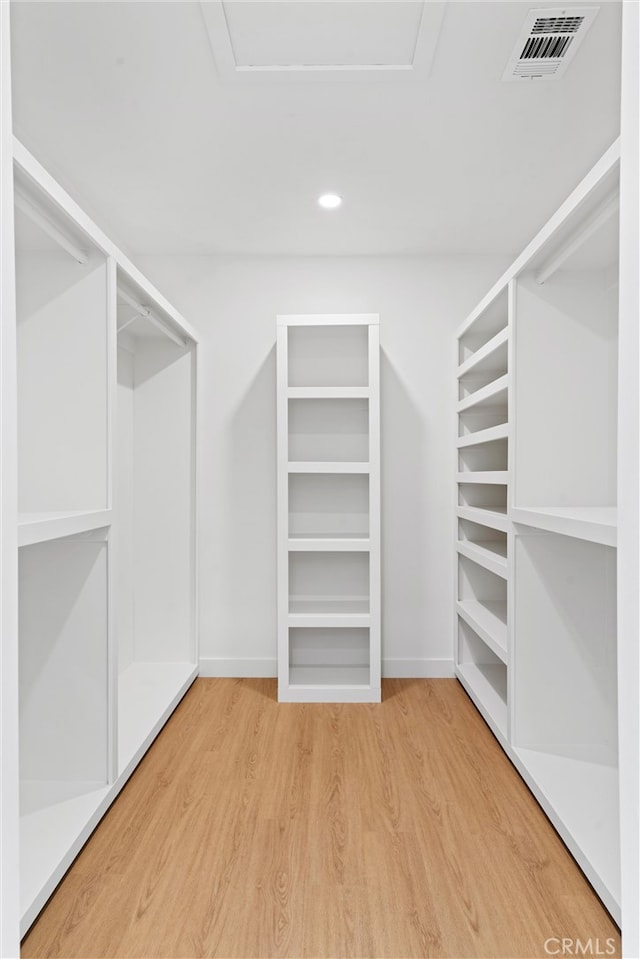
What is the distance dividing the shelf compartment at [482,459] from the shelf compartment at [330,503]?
0.58 meters

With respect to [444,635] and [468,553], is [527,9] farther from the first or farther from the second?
[444,635]

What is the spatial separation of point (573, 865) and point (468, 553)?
1.62 m

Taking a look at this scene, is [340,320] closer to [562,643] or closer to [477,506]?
[477,506]

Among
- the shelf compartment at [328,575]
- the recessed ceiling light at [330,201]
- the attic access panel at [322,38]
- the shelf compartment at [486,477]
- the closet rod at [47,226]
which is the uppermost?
the attic access panel at [322,38]

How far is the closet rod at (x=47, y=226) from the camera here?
5.23 feet

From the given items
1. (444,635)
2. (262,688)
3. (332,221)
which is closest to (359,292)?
(332,221)

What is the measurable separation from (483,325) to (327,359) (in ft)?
2.94

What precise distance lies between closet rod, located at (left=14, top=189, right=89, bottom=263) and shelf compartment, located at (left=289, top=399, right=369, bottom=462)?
1.63m

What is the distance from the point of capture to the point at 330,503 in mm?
3471

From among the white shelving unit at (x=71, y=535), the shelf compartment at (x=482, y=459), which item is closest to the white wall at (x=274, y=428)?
the shelf compartment at (x=482, y=459)

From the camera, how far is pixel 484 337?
3418mm

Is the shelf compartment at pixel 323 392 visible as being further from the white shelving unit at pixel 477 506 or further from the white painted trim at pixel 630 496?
the white painted trim at pixel 630 496

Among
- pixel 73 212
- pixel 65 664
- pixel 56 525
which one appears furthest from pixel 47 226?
pixel 65 664

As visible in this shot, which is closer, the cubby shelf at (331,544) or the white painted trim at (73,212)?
the white painted trim at (73,212)
